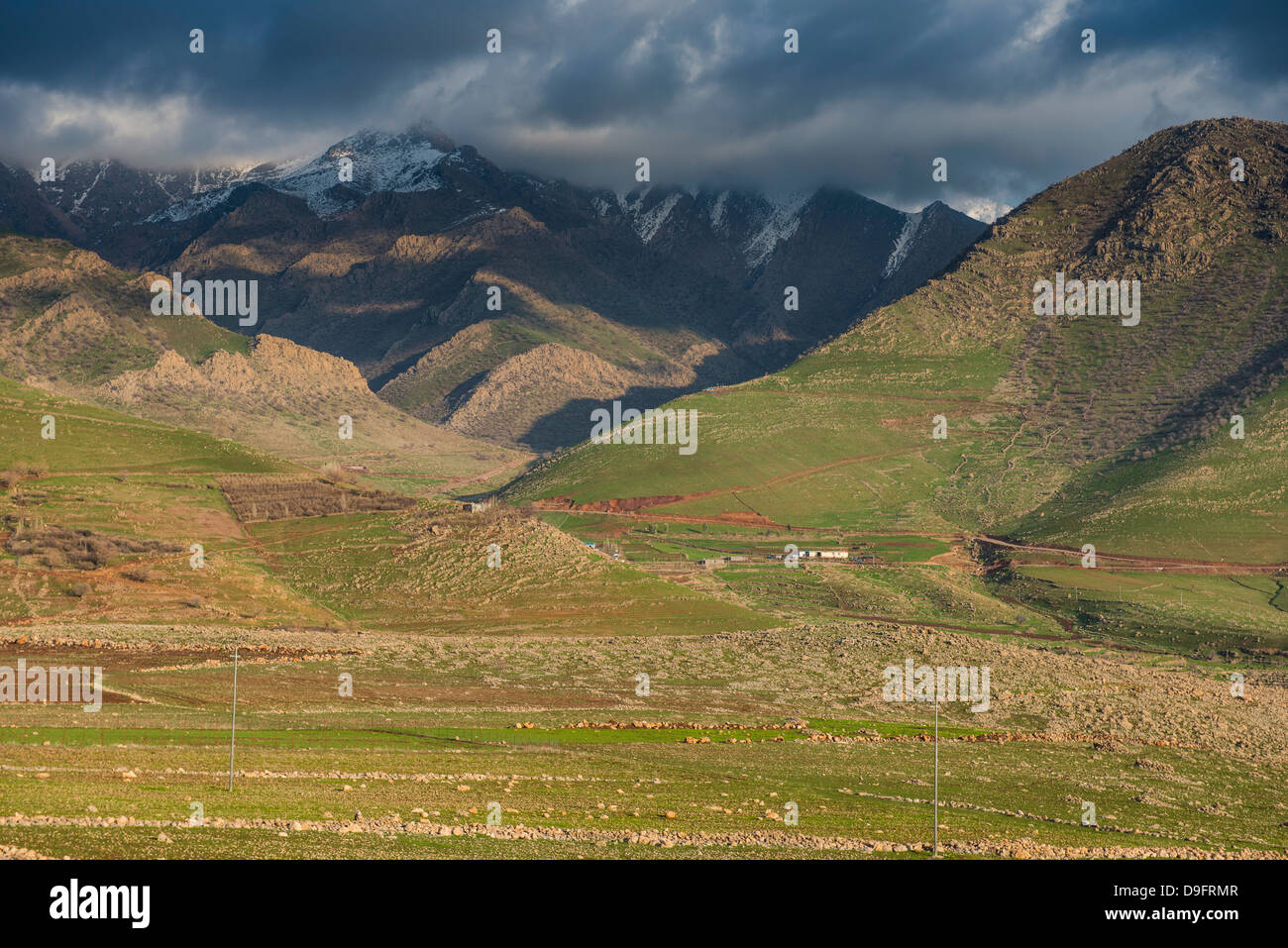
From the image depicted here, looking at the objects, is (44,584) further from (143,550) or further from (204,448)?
(204,448)

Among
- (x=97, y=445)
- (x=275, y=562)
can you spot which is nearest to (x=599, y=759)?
(x=275, y=562)

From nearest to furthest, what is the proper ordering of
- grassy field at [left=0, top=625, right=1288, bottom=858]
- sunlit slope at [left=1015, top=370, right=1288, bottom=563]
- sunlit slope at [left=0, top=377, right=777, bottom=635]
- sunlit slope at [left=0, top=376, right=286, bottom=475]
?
grassy field at [left=0, top=625, right=1288, bottom=858], sunlit slope at [left=0, top=377, right=777, bottom=635], sunlit slope at [left=0, top=376, right=286, bottom=475], sunlit slope at [left=1015, top=370, right=1288, bottom=563]

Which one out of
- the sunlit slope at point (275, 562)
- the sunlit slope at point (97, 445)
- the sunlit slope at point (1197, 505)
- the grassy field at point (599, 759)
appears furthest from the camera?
the sunlit slope at point (1197, 505)

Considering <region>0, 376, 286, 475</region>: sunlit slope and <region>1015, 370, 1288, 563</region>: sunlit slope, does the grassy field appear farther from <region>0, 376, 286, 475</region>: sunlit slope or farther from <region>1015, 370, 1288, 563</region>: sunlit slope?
<region>1015, 370, 1288, 563</region>: sunlit slope

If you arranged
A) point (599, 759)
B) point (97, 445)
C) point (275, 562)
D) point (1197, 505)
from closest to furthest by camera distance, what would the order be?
point (599, 759) < point (275, 562) < point (97, 445) < point (1197, 505)

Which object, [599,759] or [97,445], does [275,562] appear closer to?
[97,445]

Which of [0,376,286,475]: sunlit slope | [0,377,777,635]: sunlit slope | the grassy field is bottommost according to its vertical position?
the grassy field

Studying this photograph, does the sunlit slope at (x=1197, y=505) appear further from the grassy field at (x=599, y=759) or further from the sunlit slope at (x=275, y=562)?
the sunlit slope at (x=275, y=562)

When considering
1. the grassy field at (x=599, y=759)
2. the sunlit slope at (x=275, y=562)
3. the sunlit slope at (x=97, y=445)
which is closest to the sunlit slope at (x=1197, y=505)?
the grassy field at (x=599, y=759)

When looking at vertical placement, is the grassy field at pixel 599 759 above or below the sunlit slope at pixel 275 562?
below

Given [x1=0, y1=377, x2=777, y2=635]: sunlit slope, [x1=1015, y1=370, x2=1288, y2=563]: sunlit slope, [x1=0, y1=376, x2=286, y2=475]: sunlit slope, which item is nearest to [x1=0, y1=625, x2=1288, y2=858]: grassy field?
[x1=0, y1=377, x2=777, y2=635]: sunlit slope
